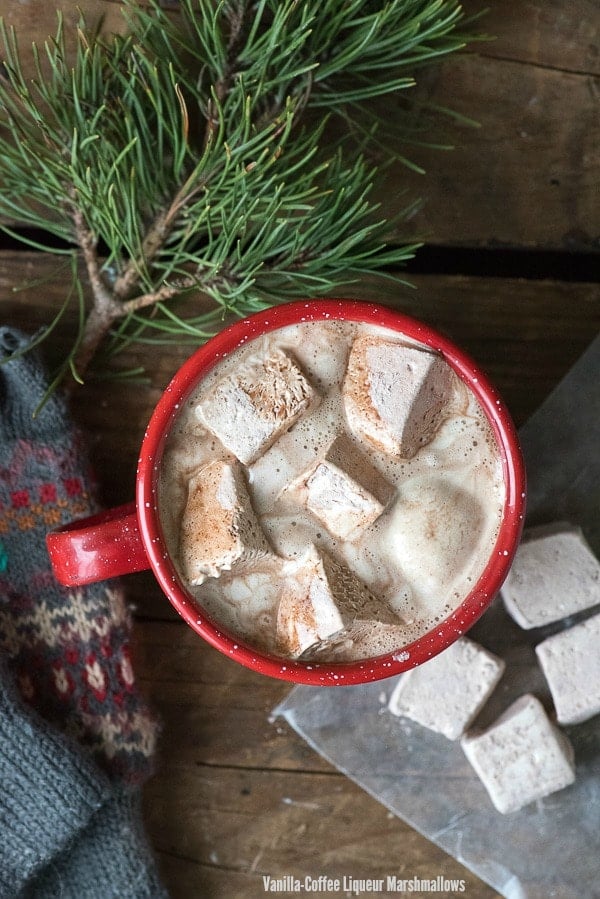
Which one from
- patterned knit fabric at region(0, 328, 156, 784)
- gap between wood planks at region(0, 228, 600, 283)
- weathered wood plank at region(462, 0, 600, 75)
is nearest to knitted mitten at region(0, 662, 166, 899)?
patterned knit fabric at region(0, 328, 156, 784)

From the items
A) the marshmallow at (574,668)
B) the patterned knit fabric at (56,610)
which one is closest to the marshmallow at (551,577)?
the marshmallow at (574,668)

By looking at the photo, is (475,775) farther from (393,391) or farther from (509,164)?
(509,164)

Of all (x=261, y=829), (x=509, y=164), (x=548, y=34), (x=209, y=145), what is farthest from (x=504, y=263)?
→ (x=261, y=829)

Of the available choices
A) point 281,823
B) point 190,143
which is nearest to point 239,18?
point 190,143

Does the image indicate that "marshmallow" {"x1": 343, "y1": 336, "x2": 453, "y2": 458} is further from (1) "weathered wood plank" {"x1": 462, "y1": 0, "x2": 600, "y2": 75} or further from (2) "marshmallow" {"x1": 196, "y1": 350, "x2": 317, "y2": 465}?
(1) "weathered wood plank" {"x1": 462, "y1": 0, "x2": 600, "y2": 75}

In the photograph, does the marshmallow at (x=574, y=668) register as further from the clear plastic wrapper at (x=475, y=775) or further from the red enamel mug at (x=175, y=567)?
the red enamel mug at (x=175, y=567)

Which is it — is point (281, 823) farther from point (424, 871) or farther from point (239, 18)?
point (239, 18)
